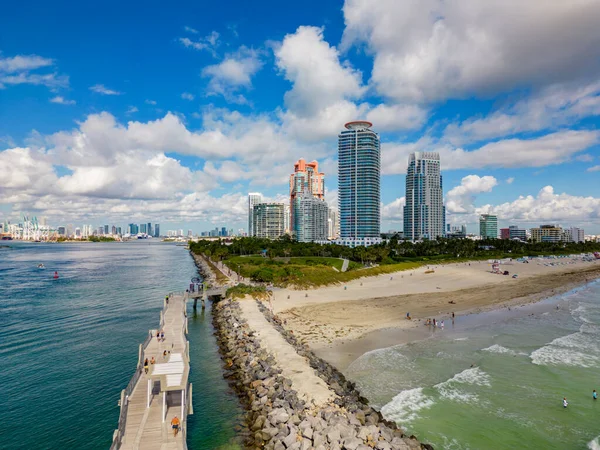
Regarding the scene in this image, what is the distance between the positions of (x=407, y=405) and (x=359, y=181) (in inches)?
6700

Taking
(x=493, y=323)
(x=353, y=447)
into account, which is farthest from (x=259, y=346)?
(x=493, y=323)

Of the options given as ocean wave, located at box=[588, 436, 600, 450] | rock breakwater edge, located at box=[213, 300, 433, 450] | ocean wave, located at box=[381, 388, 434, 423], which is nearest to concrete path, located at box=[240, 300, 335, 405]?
rock breakwater edge, located at box=[213, 300, 433, 450]

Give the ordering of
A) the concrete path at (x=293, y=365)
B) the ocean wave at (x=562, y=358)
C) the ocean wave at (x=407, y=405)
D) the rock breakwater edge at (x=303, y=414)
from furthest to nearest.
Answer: the ocean wave at (x=562, y=358) < the ocean wave at (x=407, y=405) < the concrete path at (x=293, y=365) < the rock breakwater edge at (x=303, y=414)

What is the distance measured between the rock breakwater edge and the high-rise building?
161944mm

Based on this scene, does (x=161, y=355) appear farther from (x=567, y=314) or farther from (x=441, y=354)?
(x=567, y=314)

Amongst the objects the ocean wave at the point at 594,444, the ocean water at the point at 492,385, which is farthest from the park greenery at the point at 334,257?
the ocean wave at the point at 594,444

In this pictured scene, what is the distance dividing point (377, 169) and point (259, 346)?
169 meters

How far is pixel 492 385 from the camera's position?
93.0 feet

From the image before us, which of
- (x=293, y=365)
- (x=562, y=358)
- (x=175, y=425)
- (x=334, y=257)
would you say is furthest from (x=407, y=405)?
(x=334, y=257)

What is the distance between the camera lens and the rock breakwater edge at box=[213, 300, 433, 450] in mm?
18650

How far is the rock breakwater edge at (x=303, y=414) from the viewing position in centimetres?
1865

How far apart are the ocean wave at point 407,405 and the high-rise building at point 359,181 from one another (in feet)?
536

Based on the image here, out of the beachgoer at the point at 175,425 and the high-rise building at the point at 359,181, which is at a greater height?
the high-rise building at the point at 359,181

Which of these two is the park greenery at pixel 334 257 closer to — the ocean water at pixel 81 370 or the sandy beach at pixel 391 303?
the sandy beach at pixel 391 303
